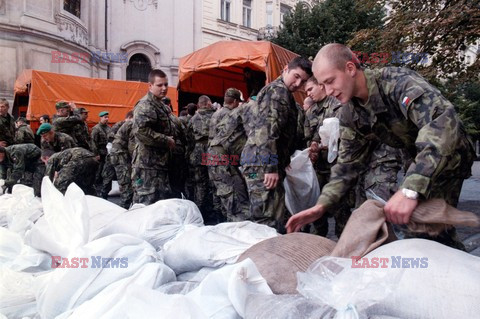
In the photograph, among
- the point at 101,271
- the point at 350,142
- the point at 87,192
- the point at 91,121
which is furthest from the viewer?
the point at 91,121

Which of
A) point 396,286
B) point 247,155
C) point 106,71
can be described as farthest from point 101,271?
point 106,71

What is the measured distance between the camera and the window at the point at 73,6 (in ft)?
56.3

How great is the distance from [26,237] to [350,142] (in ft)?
5.90

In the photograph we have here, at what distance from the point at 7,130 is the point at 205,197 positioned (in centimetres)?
420

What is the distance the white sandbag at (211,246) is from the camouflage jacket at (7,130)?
22.0 feet

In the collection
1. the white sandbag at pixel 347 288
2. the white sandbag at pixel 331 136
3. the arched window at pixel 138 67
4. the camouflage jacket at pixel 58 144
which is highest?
the arched window at pixel 138 67

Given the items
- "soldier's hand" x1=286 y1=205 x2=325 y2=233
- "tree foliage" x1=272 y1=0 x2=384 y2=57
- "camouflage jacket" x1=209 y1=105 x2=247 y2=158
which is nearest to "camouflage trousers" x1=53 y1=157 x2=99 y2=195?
"camouflage jacket" x1=209 y1=105 x2=247 y2=158

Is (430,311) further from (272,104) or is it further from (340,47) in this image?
(272,104)

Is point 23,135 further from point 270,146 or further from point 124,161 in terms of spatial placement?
point 270,146

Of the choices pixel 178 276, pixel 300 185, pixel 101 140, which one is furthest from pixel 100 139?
pixel 178 276

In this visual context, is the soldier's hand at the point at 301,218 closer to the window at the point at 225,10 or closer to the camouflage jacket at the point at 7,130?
the camouflage jacket at the point at 7,130

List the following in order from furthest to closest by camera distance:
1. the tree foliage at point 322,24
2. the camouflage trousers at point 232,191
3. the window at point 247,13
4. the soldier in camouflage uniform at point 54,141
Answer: the window at point 247,13 → the tree foliage at point 322,24 → the soldier in camouflage uniform at point 54,141 → the camouflage trousers at point 232,191

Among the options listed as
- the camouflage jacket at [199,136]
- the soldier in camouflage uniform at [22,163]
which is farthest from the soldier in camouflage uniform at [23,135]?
the camouflage jacket at [199,136]

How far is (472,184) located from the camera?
9.61 meters
